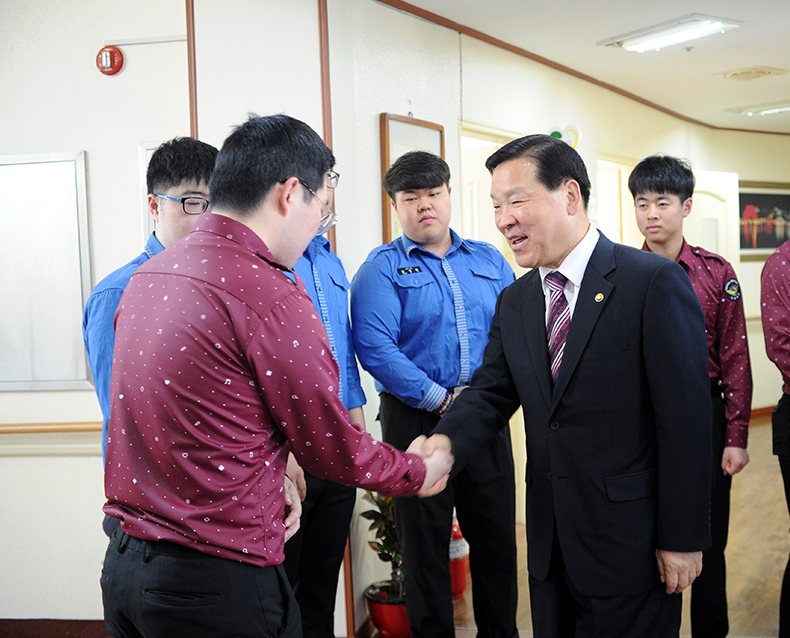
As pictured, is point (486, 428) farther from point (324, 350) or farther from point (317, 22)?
point (317, 22)

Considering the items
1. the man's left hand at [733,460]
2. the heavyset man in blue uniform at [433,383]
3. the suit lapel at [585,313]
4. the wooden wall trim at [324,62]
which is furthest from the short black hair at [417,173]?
the man's left hand at [733,460]

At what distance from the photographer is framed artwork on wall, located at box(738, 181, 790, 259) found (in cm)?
771

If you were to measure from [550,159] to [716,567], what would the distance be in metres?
1.71

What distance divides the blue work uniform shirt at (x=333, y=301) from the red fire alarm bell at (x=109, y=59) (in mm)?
1413

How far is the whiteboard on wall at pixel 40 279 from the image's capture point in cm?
317

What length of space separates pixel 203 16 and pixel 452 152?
1.60m

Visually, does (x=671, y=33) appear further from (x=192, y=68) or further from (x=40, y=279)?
(x=40, y=279)

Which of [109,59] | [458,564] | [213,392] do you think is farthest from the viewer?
[458,564]

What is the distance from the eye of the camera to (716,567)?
8.25 ft

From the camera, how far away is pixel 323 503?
2350 mm

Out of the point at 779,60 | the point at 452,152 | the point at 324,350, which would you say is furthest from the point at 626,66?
the point at 324,350

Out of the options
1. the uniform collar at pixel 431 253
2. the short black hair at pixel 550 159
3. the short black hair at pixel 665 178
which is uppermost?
the short black hair at pixel 665 178

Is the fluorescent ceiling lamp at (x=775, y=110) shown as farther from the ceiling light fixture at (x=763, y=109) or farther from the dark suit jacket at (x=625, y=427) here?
the dark suit jacket at (x=625, y=427)

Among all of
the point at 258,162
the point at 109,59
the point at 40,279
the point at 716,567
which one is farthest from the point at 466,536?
the point at 109,59
